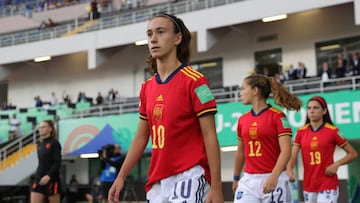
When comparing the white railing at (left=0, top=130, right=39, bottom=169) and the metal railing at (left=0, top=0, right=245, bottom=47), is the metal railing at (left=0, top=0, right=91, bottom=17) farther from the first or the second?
the white railing at (left=0, top=130, right=39, bottom=169)

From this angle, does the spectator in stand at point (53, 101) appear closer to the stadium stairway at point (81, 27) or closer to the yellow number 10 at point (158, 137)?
the stadium stairway at point (81, 27)

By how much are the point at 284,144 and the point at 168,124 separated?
272 cm

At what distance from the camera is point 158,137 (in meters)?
4.35

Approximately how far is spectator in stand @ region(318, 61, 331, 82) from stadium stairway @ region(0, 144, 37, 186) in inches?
484

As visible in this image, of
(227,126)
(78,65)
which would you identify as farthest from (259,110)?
(78,65)

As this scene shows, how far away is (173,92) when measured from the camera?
4262mm

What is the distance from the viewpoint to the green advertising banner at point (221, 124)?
1833 centimetres

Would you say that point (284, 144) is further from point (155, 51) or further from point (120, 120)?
point (120, 120)

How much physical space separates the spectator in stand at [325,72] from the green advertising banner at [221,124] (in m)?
1.24

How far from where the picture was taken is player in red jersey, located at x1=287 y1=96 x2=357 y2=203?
26.6 ft

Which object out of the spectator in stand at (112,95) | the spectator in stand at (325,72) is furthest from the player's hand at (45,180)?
the spectator in stand at (112,95)

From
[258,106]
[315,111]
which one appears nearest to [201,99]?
[258,106]

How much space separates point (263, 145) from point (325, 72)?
48.8 feet

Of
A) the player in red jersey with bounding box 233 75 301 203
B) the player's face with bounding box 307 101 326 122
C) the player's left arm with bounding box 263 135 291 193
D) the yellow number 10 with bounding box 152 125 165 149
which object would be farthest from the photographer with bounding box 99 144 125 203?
the yellow number 10 with bounding box 152 125 165 149
